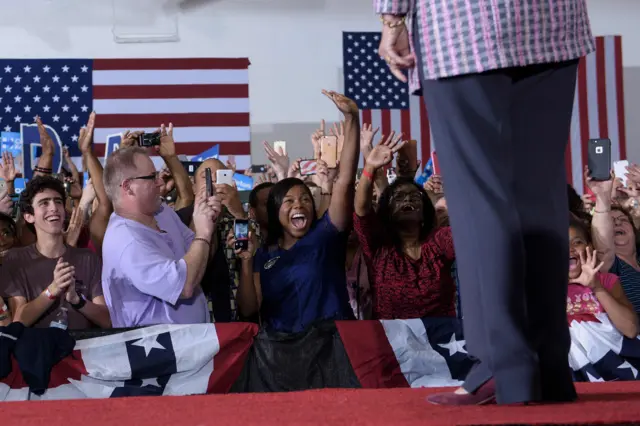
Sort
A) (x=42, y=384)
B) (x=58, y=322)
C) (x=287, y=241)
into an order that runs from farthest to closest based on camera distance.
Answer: (x=287, y=241)
(x=58, y=322)
(x=42, y=384)

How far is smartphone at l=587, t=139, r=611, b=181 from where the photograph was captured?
367 cm

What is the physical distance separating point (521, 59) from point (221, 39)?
8324mm

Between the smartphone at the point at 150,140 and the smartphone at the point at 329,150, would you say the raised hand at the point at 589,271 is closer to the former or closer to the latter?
the smartphone at the point at 329,150

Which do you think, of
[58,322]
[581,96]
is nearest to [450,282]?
[58,322]

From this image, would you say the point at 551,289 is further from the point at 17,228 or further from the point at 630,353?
the point at 17,228

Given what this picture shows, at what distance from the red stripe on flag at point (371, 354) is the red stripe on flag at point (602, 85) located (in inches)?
263

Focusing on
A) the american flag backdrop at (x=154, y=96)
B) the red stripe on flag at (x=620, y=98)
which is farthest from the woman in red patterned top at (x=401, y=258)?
the red stripe on flag at (x=620, y=98)

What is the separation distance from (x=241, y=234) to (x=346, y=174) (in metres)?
0.55

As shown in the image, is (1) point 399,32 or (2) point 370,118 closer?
(1) point 399,32

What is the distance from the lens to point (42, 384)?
3.62 m

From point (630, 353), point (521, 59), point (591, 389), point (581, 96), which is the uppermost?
point (581, 96)

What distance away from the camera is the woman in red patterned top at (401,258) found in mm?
4125

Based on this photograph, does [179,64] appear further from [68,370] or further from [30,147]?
[68,370]

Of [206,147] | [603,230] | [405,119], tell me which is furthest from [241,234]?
[405,119]
